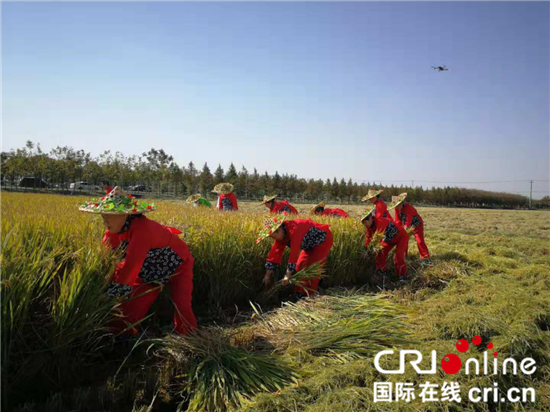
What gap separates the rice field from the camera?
7.04ft

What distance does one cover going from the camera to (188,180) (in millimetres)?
41281

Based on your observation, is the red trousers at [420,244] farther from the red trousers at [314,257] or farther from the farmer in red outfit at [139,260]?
the farmer in red outfit at [139,260]

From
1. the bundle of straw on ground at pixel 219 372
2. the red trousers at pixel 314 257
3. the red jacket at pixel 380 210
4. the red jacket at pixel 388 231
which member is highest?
the red jacket at pixel 380 210

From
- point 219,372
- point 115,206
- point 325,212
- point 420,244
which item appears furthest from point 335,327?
point 325,212

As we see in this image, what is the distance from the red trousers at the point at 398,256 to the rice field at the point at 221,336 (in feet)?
3.22

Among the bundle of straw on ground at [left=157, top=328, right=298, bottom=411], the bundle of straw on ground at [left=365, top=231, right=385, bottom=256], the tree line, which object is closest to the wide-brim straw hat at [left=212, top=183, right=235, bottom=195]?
the bundle of straw on ground at [left=365, top=231, right=385, bottom=256]

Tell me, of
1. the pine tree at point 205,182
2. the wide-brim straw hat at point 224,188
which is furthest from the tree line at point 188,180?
the wide-brim straw hat at point 224,188

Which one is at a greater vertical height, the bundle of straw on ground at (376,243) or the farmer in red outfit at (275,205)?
the farmer in red outfit at (275,205)

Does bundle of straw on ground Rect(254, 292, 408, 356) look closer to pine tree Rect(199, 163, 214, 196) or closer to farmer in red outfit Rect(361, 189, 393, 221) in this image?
farmer in red outfit Rect(361, 189, 393, 221)

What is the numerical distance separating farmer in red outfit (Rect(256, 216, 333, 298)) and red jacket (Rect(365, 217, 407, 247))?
1.27m

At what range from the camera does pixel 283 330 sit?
10.2 feet

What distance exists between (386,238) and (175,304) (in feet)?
12.0

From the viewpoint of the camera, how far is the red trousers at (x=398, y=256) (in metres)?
5.35

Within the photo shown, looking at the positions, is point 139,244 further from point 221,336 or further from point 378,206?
point 378,206
